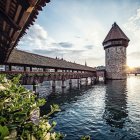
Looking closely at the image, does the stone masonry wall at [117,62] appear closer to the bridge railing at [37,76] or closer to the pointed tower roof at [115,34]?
the pointed tower roof at [115,34]

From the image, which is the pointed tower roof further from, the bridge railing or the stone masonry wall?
the bridge railing

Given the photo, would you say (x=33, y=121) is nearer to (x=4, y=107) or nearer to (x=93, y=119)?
(x=4, y=107)

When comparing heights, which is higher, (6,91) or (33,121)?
(6,91)

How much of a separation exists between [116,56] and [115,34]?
6.90 m

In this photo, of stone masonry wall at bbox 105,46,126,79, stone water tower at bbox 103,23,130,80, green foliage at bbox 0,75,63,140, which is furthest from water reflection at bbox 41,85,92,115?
stone water tower at bbox 103,23,130,80

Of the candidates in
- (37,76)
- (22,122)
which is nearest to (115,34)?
(37,76)

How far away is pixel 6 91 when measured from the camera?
2.23 meters

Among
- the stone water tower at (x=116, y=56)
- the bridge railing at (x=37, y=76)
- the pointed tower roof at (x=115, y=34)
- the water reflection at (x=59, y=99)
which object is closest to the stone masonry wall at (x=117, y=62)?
the stone water tower at (x=116, y=56)

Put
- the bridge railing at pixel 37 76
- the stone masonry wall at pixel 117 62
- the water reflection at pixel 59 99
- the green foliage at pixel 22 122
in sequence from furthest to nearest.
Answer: the stone masonry wall at pixel 117 62 < the bridge railing at pixel 37 76 < the water reflection at pixel 59 99 < the green foliage at pixel 22 122

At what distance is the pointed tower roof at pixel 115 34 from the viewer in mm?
58416

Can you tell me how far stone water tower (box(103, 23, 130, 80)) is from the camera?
190ft

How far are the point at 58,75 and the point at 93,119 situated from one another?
19.0 meters

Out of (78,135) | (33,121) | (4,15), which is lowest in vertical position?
(78,135)

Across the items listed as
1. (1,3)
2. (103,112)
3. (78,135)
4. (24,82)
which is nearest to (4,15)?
(1,3)
